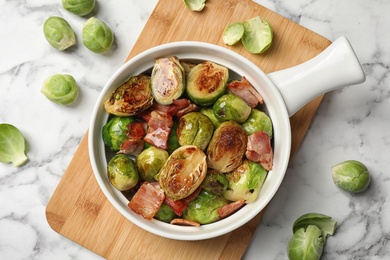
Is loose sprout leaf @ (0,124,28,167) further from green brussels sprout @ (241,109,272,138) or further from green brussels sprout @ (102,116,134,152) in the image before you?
green brussels sprout @ (241,109,272,138)

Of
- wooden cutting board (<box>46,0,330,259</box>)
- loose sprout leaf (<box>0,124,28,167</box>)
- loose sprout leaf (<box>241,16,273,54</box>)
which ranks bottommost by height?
loose sprout leaf (<box>0,124,28,167</box>)

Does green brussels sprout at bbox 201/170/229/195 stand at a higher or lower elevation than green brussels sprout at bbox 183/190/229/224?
higher

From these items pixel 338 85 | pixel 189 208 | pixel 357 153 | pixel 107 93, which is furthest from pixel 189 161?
pixel 357 153

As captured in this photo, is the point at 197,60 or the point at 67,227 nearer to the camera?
the point at 197,60

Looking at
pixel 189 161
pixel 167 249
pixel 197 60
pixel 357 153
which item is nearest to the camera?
pixel 189 161

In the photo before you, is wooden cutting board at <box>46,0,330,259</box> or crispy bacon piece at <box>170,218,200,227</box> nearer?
crispy bacon piece at <box>170,218,200,227</box>

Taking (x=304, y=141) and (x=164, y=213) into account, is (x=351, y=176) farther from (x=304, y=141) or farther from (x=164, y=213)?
(x=164, y=213)

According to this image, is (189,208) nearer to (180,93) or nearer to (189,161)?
(189,161)

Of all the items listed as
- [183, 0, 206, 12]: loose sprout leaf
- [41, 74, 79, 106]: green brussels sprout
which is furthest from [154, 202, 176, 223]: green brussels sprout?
[183, 0, 206, 12]: loose sprout leaf
